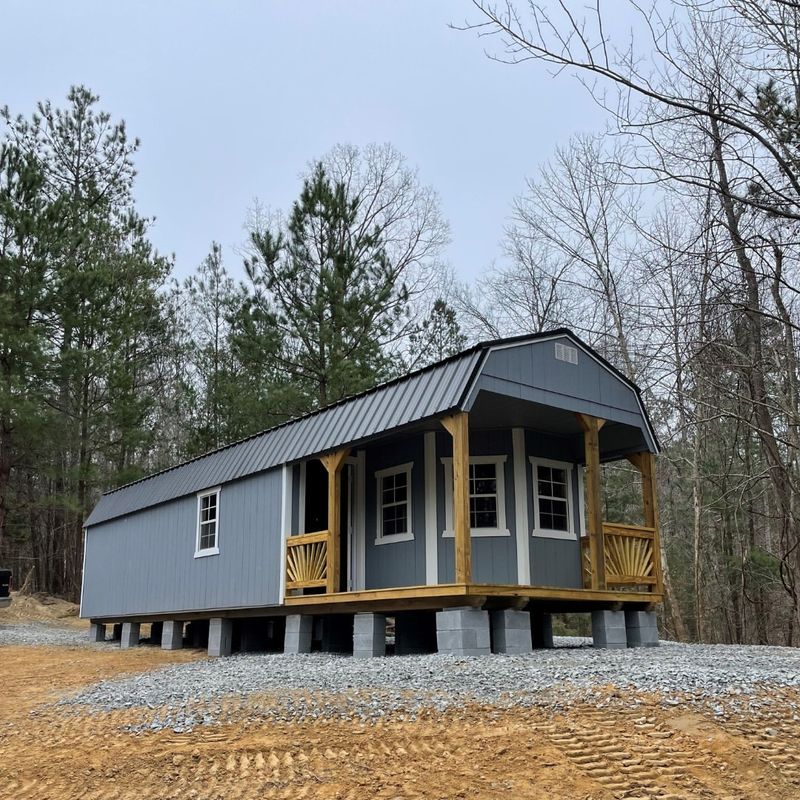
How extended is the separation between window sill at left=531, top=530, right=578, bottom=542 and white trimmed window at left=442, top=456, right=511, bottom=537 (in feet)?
1.47

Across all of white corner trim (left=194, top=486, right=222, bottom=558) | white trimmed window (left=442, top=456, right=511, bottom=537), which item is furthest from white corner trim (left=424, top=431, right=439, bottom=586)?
white corner trim (left=194, top=486, right=222, bottom=558)

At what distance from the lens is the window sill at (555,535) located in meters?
10.7

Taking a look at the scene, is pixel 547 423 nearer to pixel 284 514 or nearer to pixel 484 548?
pixel 484 548

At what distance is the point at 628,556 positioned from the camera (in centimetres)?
1074

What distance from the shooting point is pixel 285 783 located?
429cm

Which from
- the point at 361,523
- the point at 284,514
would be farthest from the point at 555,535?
the point at 284,514

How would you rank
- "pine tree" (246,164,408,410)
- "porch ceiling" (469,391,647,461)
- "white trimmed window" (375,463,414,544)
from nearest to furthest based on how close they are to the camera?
1. "porch ceiling" (469,391,647,461)
2. "white trimmed window" (375,463,414,544)
3. "pine tree" (246,164,408,410)

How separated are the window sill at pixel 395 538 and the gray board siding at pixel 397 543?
4 centimetres

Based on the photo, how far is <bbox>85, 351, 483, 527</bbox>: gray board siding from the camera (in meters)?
9.00

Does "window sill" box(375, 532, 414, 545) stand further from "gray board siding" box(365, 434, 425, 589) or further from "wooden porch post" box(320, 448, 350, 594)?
"wooden porch post" box(320, 448, 350, 594)

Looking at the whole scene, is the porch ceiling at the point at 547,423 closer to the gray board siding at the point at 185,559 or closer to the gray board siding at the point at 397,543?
the gray board siding at the point at 397,543

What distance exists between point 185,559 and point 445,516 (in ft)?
16.8

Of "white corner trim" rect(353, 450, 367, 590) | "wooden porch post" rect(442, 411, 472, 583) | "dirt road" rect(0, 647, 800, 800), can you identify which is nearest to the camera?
"dirt road" rect(0, 647, 800, 800)

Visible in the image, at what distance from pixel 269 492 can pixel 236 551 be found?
1197mm
